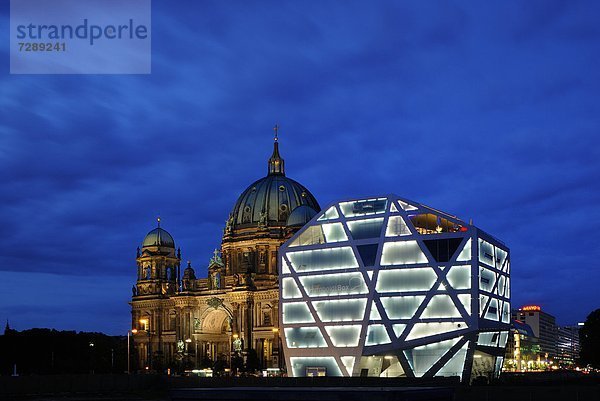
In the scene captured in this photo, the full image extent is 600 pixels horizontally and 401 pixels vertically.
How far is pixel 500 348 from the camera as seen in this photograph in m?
129

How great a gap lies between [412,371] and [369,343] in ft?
24.2

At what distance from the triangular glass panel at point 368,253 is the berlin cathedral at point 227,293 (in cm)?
4813

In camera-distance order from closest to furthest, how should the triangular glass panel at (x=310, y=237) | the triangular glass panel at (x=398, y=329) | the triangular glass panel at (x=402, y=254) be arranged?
the triangular glass panel at (x=398, y=329) → the triangular glass panel at (x=402, y=254) → the triangular glass panel at (x=310, y=237)

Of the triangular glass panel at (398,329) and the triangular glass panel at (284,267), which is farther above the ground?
the triangular glass panel at (284,267)

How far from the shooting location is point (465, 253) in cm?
11594

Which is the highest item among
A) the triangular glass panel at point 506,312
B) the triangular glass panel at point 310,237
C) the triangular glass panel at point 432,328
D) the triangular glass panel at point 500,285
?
the triangular glass panel at point 310,237

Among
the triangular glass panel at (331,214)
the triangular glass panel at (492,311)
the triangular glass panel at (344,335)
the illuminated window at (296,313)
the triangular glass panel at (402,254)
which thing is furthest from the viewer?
the illuminated window at (296,313)

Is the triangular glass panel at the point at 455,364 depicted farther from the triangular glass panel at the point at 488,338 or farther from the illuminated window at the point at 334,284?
the illuminated window at the point at 334,284

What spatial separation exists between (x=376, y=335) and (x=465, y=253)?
57.2ft

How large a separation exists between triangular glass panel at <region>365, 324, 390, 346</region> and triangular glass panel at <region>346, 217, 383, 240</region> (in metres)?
13.2

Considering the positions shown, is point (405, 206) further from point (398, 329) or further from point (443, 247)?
point (398, 329)

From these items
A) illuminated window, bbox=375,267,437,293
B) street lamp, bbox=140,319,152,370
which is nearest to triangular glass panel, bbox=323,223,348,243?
illuminated window, bbox=375,267,437,293

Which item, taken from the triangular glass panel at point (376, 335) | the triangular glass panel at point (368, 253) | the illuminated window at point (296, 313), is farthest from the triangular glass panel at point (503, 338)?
the illuminated window at point (296, 313)

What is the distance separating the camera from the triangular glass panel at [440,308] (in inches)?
4542
